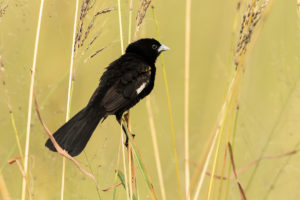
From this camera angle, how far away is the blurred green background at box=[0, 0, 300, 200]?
2.88 m

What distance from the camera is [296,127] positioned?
9.66 feet

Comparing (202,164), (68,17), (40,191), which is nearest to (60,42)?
(68,17)

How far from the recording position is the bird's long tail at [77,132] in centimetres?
195

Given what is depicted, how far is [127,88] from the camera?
2.37 metres

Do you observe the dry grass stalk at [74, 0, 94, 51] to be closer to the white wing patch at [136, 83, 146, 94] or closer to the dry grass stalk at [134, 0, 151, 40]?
the dry grass stalk at [134, 0, 151, 40]

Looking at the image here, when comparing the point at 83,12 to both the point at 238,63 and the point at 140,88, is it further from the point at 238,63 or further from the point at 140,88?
the point at 140,88

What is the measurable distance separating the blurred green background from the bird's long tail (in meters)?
0.54

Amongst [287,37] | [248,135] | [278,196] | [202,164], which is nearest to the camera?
[202,164]

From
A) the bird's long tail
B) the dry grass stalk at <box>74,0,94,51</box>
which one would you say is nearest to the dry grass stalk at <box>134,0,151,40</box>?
the dry grass stalk at <box>74,0,94,51</box>

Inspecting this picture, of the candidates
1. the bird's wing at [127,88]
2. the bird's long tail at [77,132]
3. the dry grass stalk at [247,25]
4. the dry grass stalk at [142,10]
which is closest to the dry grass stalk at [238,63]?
the dry grass stalk at [247,25]

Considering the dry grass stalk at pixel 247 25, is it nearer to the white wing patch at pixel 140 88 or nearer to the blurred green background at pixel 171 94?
the white wing patch at pixel 140 88

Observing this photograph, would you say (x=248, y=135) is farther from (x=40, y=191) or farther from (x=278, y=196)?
(x=40, y=191)

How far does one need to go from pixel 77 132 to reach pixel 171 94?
4.74ft

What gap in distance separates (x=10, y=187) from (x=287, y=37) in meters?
2.34
